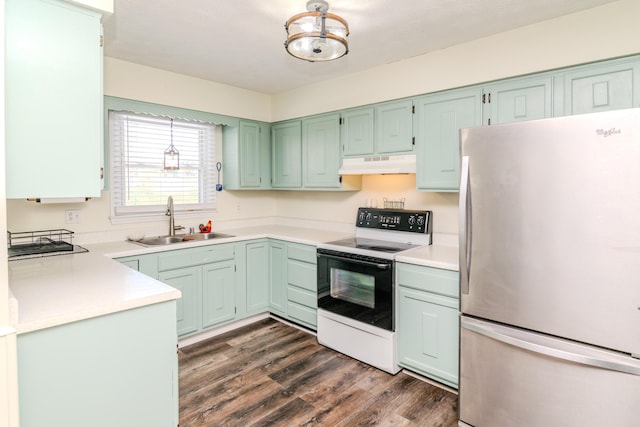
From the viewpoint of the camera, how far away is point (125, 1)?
6.88 ft

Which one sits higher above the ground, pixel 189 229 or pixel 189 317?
pixel 189 229

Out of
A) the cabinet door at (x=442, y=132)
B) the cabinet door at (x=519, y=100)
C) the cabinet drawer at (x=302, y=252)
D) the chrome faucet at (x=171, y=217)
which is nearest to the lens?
the cabinet door at (x=519, y=100)

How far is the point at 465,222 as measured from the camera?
78.5 inches

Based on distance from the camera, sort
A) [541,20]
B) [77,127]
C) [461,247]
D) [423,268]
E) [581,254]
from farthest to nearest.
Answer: [423,268]
[541,20]
[461,247]
[581,254]
[77,127]

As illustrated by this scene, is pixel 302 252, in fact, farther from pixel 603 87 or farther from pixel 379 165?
pixel 603 87

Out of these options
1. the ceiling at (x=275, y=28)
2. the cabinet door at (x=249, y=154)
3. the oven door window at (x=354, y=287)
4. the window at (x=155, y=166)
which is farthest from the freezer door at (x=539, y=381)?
the window at (x=155, y=166)

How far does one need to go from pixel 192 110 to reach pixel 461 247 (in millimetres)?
→ 2825

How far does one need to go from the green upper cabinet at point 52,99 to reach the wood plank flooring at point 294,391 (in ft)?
5.15

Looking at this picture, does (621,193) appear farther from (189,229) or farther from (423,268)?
(189,229)

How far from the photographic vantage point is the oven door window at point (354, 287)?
2758 millimetres

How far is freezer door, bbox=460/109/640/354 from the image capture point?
1535mm

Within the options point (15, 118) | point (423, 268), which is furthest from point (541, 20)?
point (15, 118)

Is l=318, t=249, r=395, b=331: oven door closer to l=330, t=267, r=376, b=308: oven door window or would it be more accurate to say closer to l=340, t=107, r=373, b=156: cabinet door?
l=330, t=267, r=376, b=308: oven door window

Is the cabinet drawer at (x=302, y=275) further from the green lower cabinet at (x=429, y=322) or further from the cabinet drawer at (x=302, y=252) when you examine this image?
the green lower cabinet at (x=429, y=322)
